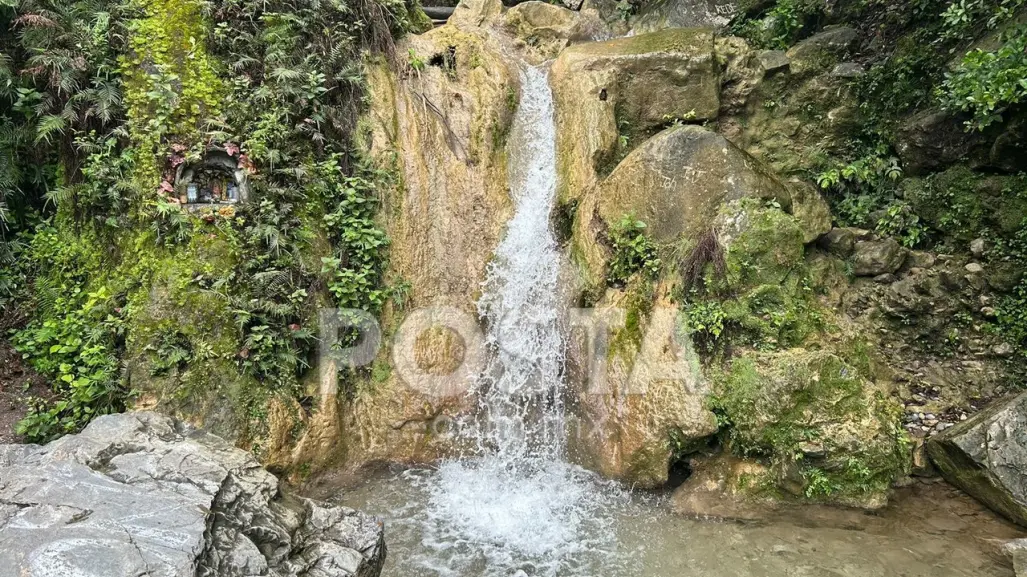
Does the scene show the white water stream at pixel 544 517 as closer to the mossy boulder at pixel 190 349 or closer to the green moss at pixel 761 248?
the mossy boulder at pixel 190 349

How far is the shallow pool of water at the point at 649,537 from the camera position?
5.54 m

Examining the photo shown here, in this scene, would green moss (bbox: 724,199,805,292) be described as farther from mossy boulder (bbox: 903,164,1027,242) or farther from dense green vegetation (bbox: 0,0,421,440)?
dense green vegetation (bbox: 0,0,421,440)

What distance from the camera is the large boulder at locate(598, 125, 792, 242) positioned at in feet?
24.5

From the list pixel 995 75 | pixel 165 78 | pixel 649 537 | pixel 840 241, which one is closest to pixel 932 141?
pixel 840 241

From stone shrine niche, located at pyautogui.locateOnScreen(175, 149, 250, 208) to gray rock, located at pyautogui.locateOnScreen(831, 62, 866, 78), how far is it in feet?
30.4

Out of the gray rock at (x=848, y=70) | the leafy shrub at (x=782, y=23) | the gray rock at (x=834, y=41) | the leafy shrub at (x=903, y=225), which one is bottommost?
the leafy shrub at (x=903, y=225)

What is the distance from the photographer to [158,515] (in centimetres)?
357

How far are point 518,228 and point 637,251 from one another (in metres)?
2.08

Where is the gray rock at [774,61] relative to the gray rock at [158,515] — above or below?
above

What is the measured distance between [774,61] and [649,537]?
26.0ft

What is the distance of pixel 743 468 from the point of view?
646cm

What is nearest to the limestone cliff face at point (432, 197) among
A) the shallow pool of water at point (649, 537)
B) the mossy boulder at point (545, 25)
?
the shallow pool of water at point (649, 537)

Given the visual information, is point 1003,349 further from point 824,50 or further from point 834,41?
point 834,41

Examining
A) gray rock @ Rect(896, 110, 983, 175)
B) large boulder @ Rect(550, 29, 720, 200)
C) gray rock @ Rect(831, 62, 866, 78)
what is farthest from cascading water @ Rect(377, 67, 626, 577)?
gray rock @ Rect(896, 110, 983, 175)
